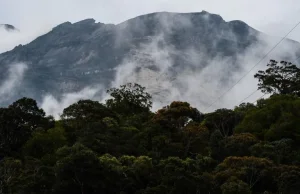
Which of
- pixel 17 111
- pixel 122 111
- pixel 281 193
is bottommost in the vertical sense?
pixel 281 193

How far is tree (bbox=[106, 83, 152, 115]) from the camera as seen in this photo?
68.1m

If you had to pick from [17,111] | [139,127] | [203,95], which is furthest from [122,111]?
[203,95]

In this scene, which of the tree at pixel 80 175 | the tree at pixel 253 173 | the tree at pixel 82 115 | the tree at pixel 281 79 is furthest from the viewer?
the tree at pixel 281 79

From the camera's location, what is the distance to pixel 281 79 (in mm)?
63812

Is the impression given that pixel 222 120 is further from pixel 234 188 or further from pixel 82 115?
pixel 234 188

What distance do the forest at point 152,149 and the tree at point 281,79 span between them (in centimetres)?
14

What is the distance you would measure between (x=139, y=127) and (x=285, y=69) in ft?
80.8

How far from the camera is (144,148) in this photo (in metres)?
44.5

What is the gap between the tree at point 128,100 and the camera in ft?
223

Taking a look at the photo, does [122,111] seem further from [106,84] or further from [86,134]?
[106,84]

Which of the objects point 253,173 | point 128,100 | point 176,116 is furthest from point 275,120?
point 128,100

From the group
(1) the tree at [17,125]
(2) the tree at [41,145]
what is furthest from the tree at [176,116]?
(1) the tree at [17,125]

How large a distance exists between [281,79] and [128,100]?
23.7 metres

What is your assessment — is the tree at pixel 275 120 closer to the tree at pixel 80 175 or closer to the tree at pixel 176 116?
the tree at pixel 176 116
